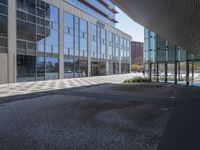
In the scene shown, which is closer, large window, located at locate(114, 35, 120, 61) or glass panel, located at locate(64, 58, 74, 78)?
glass panel, located at locate(64, 58, 74, 78)

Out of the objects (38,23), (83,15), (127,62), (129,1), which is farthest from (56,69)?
(127,62)

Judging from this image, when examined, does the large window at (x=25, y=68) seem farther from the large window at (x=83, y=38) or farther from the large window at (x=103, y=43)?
the large window at (x=103, y=43)

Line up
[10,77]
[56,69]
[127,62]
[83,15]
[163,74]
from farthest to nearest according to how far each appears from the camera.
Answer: [127,62] < [83,15] < [56,69] < [163,74] < [10,77]

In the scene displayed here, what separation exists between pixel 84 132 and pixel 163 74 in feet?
71.1

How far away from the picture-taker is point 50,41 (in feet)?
96.1

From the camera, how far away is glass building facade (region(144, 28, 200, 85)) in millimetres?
22297

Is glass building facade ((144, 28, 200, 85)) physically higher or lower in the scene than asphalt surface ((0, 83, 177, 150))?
higher

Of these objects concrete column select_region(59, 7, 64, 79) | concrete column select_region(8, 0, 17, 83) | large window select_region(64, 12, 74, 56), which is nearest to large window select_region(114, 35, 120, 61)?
large window select_region(64, 12, 74, 56)

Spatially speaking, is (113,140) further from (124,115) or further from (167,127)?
(124,115)

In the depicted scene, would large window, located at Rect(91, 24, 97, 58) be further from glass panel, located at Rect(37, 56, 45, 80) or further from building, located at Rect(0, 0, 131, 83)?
glass panel, located at Rect(37, 56, 45, 80)

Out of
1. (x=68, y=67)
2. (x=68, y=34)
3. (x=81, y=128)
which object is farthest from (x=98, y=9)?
(x=81, y=128)

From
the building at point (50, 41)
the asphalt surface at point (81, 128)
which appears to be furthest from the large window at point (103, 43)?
the asphalt surface at point (81, 128)

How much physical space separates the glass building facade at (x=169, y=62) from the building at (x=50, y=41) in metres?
13.8

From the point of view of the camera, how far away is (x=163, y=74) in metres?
25.4
